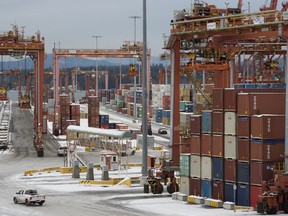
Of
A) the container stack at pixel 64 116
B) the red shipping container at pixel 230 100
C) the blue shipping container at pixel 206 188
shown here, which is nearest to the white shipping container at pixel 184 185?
the blue shipping container at pixel 206 188

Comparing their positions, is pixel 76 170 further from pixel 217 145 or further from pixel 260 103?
pixel 260 103

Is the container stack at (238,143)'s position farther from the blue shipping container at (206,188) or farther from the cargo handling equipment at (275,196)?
the cargo handling equipment at (275,196)

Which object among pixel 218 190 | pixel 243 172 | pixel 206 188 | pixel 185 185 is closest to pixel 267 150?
pixel 243 172

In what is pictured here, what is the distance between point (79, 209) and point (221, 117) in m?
10.2

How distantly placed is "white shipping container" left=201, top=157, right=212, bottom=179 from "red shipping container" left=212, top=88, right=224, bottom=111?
3287mm

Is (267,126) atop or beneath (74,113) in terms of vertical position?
atop

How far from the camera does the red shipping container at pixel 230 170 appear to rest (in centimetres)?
5284

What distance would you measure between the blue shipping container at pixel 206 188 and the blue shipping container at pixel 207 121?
319cm

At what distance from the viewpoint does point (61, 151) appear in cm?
10081

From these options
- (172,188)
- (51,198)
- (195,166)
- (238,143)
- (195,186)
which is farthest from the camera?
(172,188)

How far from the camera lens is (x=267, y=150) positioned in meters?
50.9

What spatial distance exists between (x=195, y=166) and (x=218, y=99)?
4987 millimetres

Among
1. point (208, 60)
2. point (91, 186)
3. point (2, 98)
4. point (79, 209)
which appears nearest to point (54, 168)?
point (91, 186)

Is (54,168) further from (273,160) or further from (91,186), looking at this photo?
(273,160)
